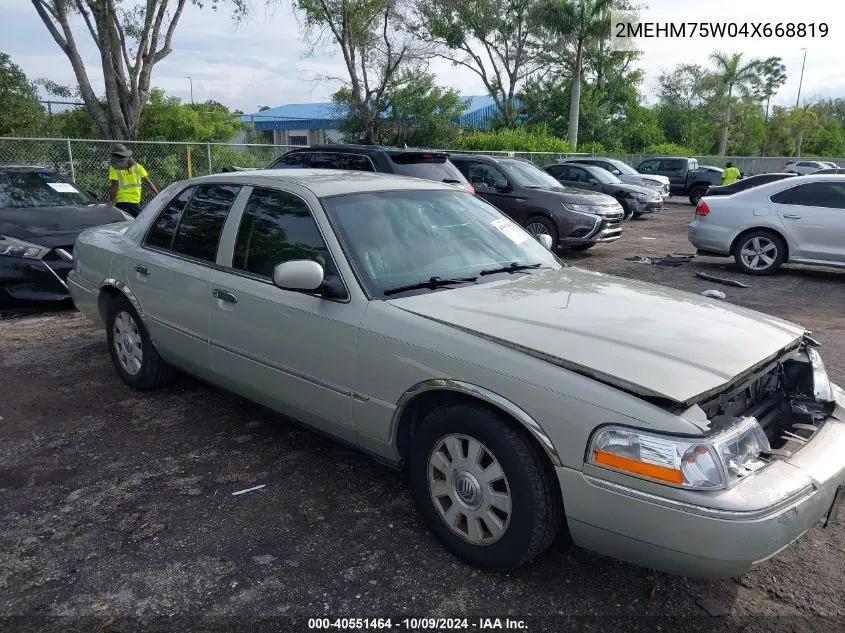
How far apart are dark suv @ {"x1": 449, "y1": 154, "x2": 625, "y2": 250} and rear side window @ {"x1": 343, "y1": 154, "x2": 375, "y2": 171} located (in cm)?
300

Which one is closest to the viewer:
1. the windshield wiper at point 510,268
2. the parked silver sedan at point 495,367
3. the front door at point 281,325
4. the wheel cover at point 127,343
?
the parked silver sedan at point 495,367

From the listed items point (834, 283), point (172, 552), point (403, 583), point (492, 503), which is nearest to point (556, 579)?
point (492, 503)

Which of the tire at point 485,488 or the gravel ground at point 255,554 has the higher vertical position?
the tire at point 485,488

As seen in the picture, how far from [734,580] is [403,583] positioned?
1394 millimetres

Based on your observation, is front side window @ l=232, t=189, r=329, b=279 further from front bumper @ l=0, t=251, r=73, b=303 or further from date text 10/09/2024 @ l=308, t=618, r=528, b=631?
front bumper @ l=0, t=251, r=73, b=303

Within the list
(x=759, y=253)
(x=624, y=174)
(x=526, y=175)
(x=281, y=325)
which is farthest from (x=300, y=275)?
(x=624, y=174)

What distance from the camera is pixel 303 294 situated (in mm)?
3418

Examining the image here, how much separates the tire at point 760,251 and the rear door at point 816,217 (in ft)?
0.76

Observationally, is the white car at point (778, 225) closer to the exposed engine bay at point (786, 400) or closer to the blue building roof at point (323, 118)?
the exposed engine bay at point (786, 400)

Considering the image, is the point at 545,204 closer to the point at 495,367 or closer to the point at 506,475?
the point at 495,367

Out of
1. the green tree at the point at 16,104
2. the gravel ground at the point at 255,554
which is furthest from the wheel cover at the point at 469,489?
the green tree at the point at 16,104

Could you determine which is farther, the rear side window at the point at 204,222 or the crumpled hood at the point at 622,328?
the rear side window at the point at 204,222

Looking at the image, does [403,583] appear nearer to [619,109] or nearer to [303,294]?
[303,294]

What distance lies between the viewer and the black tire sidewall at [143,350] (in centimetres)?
466
